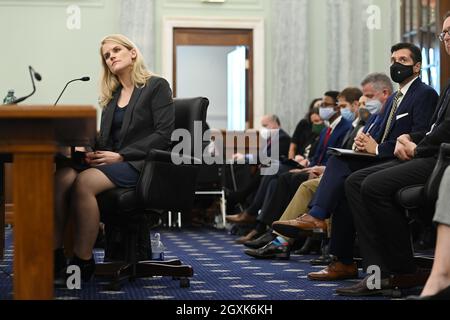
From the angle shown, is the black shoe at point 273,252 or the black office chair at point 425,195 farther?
the black shoe at point 273,252

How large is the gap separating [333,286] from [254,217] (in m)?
3.17

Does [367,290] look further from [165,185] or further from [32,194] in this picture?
[32,194]

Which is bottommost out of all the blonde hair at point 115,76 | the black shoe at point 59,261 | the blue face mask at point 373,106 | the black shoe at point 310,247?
the black shoe at point 310,247

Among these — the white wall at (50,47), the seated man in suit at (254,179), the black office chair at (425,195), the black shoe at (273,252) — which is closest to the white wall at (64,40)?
the white wall at (50,47)

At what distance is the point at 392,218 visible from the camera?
398cm

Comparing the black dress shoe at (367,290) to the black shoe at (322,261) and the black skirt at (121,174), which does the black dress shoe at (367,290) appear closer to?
the black skirt at (121,174)

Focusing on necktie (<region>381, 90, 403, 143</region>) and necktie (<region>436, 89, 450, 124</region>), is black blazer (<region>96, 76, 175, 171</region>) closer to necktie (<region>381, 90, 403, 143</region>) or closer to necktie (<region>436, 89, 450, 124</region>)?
necktie (<region>381, 90, 403, 143</region>)

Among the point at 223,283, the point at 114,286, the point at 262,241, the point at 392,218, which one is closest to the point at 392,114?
the point at 392,218

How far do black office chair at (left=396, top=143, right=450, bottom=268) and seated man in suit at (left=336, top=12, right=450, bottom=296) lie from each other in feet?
0.22

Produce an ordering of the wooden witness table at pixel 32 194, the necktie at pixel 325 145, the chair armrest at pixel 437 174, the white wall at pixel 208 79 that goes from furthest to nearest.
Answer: the white wall at pixel 208 79 → the necktie at pixel 325 145 → the chair armrest at pixel 437 174 → the wooden witness table at pixel 32 194

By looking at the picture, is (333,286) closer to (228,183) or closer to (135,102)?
(135,102)

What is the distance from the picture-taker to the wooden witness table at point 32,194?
9.21 ft

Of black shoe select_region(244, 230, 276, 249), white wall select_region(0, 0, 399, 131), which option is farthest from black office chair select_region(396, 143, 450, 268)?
white wall select_region(0, 0, 399, 131)

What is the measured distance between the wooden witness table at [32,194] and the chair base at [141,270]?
1314 mm
